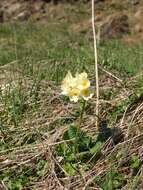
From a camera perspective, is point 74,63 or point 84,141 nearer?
point 84,141

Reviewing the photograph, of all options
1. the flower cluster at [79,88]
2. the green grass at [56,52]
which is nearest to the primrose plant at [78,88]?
the flower cluster at [79,88]

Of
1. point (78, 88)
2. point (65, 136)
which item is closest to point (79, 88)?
point (78, 88)

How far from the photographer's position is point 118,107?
14.8 ft

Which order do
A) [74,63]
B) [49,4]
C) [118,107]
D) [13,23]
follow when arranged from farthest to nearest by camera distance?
[49,4] → [13,23] → [74,63] → [118,107]

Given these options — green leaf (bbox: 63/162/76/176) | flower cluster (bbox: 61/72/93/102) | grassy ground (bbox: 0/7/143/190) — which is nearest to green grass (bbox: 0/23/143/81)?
grassy ground (bbox: 0/7/143/190)

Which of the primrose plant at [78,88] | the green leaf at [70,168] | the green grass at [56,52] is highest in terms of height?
the primrose plant at [78,88]

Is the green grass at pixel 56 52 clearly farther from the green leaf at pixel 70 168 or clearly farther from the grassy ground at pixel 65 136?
the green leaf at pixel 70 168

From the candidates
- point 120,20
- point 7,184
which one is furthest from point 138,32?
point 7,184

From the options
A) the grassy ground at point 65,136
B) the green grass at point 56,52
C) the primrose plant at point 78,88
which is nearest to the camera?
the primrose plant at point 78,88

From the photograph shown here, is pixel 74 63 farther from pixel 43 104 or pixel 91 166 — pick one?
pixel 91 166

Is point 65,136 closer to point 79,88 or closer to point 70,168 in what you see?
point 70,168

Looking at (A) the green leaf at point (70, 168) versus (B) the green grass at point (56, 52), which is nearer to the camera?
(A) the green leaf at point (70, 168)

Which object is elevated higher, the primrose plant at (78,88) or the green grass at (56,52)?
the primrose plant at (78,88)

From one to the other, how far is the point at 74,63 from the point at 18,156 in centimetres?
210
